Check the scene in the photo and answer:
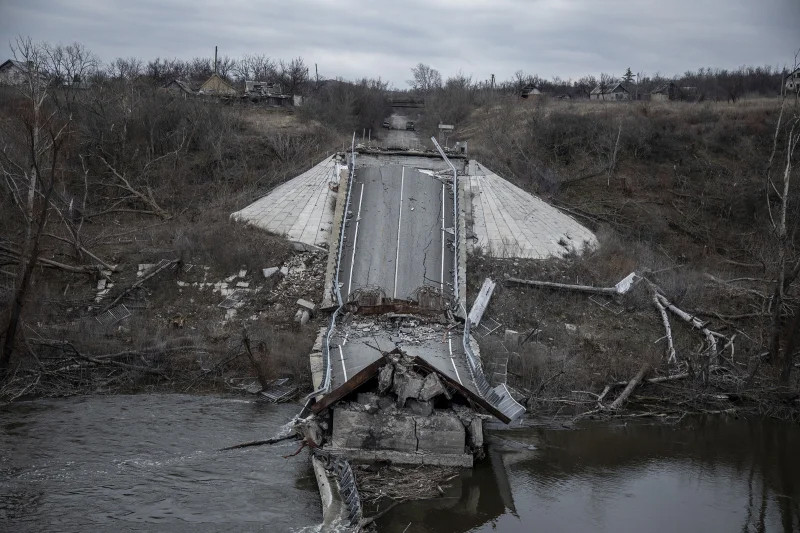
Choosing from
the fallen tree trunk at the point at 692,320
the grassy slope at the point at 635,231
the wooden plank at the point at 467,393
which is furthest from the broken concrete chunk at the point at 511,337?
the wooden plank at the point at 467,393

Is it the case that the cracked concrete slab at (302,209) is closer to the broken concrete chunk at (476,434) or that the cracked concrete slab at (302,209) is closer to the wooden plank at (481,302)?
the wooden plank at (481,302)

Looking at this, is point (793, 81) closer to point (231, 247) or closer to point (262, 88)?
point (231, 247)

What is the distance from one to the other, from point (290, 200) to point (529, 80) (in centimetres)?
3807

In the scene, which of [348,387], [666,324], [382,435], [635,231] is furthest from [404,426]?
[635,231]

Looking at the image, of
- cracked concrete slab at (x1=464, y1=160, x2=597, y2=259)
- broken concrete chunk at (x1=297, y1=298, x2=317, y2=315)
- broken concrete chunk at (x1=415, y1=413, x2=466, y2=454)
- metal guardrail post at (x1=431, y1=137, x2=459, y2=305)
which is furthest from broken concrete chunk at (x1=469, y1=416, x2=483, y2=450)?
cracked concrete slab at (x1=464, y1=160, x2=597, y2=259)

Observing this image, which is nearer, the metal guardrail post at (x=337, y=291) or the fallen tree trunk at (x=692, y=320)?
the metal guardrail post at (x=337, y=291)

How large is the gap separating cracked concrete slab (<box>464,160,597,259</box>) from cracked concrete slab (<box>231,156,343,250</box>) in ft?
11.9

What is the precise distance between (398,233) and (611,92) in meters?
33.7

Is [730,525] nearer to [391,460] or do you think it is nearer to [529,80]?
[391,460]

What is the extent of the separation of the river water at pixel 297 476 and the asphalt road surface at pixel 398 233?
14.0 feet

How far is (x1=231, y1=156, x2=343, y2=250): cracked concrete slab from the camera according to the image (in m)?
19.0

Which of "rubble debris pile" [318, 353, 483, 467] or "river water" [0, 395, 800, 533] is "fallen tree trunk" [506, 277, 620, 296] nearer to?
"river water" [0, 395, 800, 533]

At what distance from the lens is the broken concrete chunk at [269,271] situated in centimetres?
1766

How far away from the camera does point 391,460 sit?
11.4m
